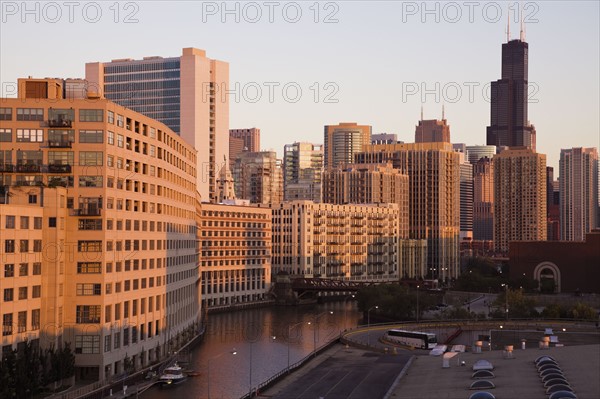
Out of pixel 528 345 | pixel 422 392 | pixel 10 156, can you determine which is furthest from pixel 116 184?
pixel 528 345

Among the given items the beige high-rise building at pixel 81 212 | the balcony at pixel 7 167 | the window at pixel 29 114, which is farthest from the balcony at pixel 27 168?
the window at pixel 29 114

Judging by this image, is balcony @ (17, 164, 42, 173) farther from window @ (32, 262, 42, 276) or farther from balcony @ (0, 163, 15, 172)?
window @ (32, 262, 42, 276)

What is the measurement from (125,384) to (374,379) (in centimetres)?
2169

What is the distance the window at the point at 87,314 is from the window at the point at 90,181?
10555mm

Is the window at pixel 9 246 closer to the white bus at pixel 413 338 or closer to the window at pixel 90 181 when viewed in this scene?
the window at pixel 90 181

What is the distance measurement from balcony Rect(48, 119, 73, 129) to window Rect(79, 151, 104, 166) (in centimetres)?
264

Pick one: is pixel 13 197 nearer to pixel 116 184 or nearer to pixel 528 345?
pixel 116 184

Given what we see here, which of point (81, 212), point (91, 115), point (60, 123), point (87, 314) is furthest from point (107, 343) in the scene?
point (91, 115)

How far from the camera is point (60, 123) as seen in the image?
308 feet

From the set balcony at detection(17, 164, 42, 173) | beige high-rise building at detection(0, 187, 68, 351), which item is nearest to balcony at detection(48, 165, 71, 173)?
balcony at detection(17, 164, 42, 173)

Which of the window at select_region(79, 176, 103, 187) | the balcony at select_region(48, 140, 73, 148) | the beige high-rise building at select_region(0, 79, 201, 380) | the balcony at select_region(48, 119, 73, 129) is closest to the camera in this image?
the beige high-rise building at select_region(0, 79, 201, 380)

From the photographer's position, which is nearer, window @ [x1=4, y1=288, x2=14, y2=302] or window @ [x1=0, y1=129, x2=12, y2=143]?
window @ [x1=4, y1=288, x2=14, y2=302]

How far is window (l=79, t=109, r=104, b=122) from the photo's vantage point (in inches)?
3713

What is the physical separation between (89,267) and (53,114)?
13765mm
